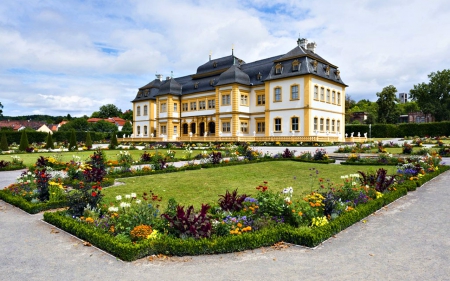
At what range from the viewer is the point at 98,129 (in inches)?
3334

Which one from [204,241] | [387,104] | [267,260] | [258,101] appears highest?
[387,104]

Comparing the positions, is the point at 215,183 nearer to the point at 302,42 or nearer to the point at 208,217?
the point at 208,217

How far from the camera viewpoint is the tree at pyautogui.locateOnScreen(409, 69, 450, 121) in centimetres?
7019

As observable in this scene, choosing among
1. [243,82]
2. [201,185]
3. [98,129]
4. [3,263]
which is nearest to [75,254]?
[3,263]

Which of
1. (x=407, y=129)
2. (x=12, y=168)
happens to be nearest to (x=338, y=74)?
(x=407, y=129)

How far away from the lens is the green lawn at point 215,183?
8.96m

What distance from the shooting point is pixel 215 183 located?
10984 mm

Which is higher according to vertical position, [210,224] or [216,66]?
[216,66]

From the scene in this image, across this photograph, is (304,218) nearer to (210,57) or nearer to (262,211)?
(262,211)

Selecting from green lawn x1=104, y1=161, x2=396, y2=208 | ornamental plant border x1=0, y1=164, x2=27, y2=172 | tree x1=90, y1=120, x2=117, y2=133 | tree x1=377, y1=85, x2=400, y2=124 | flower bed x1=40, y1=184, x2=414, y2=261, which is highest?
tree x1=377, y1=85, x2=400, y2=124

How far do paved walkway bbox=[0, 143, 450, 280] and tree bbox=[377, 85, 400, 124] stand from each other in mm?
66010

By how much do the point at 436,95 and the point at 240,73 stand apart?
5506cm

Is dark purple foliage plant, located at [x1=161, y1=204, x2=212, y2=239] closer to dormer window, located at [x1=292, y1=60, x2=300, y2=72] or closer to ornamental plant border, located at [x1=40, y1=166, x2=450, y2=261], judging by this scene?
ornamental plant border, located at [x1=40, y1=166, x2=450, y2=261]

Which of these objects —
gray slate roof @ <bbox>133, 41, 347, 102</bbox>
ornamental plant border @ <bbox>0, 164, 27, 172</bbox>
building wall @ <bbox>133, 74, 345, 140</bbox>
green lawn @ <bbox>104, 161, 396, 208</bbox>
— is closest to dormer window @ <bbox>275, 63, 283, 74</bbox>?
gray slate roof @ <bbox>133, 41, 347, 102</bbox>
